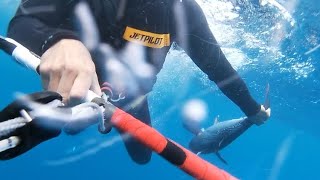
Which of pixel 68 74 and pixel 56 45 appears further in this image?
pixel 56 45

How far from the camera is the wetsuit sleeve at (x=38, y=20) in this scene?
1852mm

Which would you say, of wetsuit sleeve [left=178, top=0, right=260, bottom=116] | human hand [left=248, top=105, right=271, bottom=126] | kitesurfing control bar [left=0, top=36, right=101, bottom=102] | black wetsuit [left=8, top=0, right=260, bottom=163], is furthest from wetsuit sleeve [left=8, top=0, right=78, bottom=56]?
human hand [left=248, top=105, right=271, bottom=126]

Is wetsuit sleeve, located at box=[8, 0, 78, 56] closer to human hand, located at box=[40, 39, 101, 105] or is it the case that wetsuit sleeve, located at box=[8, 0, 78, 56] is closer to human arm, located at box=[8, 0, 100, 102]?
human arm, located at box=[8, 0, 100, 102]

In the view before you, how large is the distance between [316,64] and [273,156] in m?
56.3

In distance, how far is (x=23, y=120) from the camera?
38.1 inches

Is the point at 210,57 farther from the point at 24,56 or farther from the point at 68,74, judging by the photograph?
the point at 68,74

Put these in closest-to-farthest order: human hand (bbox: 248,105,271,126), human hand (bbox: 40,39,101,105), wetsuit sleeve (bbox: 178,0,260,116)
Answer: human hand (bbox: 40,39,101,105)
wetsuit sleeve (bbox: 178,0,260,116)
human hand (bbox: 248,105,271,126)

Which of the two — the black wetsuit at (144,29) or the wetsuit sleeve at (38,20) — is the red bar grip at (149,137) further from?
the wetsuit sleeve at (38,20)

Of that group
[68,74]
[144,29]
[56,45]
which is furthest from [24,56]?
[144,29]

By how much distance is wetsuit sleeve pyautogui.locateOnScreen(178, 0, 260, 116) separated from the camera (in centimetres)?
304

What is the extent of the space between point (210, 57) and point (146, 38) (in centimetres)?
101

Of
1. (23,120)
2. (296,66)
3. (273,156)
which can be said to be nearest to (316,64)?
(296,66)

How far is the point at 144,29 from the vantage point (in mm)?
2676

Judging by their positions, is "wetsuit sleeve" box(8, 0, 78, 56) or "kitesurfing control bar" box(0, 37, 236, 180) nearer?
"kitesurfing control bar" box(0, 37, 236, 180)
